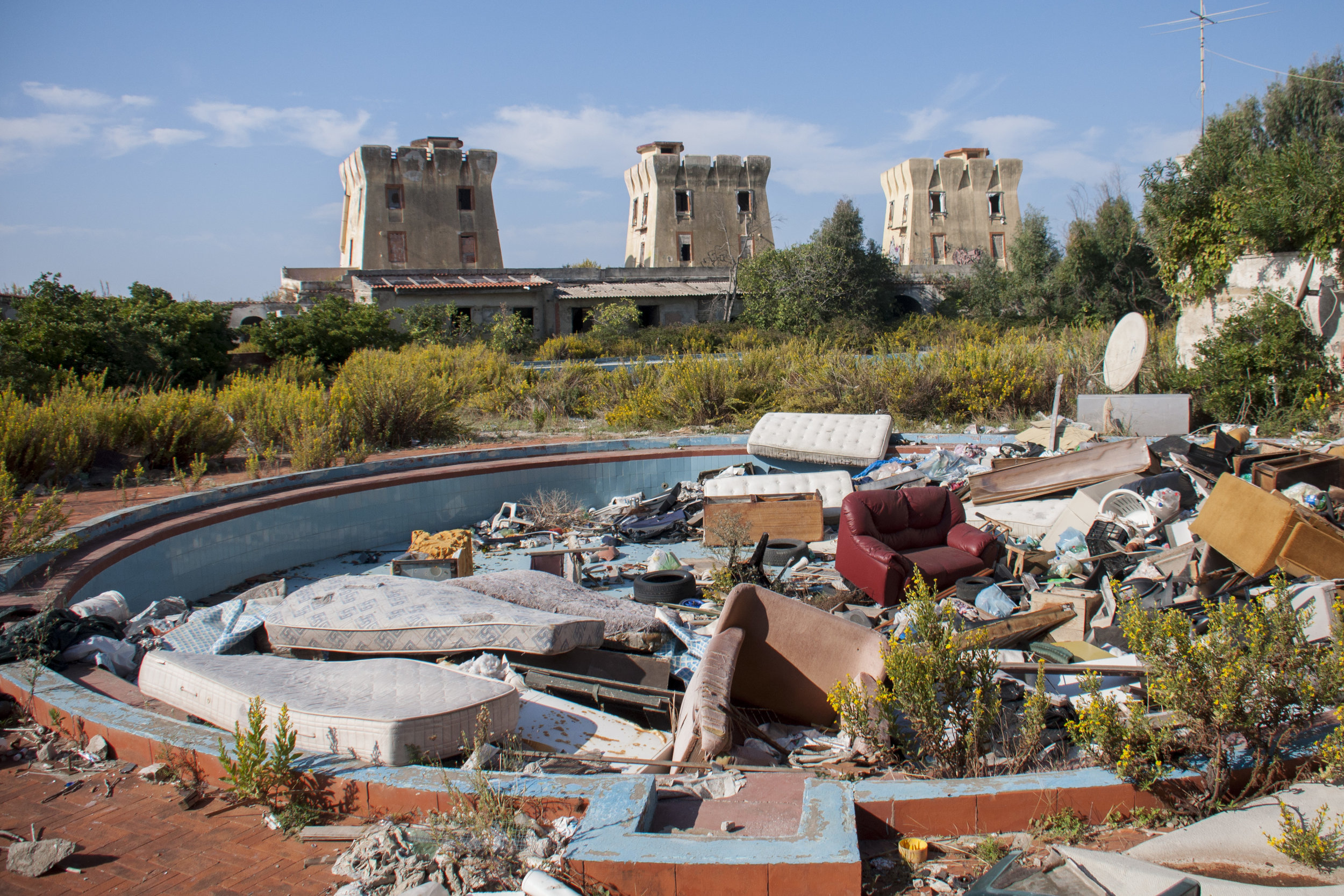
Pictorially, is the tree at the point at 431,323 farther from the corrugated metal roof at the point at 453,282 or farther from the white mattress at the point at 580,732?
the white mattress at the point at 580,732

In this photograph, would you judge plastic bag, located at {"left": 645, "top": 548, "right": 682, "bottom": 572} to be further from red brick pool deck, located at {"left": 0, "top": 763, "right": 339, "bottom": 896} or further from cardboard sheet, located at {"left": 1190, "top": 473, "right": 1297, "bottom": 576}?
red brick pool deck, located at {"left": 0, "top": 763, "right": 339, "bottom": 896}

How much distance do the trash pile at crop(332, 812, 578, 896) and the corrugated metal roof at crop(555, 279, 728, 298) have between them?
2685 cm

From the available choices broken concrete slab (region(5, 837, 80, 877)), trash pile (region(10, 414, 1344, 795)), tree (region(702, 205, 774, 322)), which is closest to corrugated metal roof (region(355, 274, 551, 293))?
tree (region(702, 205, 774, 322))

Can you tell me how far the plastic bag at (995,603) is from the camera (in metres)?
6.13

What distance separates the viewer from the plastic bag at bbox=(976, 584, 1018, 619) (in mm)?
6133

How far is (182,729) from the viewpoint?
356 cm

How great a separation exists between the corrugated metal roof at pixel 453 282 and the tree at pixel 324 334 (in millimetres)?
5474

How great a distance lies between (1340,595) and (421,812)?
467 centimetres

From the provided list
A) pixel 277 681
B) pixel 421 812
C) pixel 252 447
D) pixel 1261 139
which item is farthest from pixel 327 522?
pixel 1261 139

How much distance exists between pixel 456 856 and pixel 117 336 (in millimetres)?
16852

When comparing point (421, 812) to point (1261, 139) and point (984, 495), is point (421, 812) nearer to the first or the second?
point (984, 495)

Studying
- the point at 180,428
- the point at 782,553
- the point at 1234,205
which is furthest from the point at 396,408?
the point at 1234,205

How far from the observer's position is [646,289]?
3066 cm

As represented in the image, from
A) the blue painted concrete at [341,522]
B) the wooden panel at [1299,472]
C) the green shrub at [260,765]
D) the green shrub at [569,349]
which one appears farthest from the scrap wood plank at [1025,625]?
the green shrub at [569,349]
